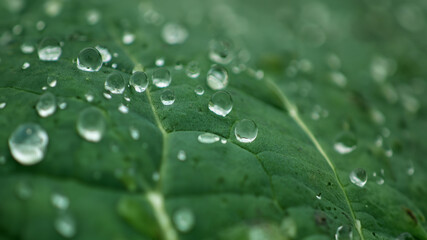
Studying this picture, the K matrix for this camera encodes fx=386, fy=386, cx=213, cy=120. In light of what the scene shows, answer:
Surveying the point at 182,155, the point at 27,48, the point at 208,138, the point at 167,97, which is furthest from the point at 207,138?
the point at 27,48

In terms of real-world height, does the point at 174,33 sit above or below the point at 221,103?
below

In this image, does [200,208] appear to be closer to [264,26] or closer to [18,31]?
[18,31]

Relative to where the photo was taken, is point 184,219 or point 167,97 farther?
point 167,97

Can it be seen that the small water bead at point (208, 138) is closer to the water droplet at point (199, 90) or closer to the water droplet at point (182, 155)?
the water droplet at point (182, 155)

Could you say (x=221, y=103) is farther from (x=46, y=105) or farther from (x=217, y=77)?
(x=46, y=105)

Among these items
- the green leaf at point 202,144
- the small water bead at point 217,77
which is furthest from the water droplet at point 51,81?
the small water bead at point 217,77

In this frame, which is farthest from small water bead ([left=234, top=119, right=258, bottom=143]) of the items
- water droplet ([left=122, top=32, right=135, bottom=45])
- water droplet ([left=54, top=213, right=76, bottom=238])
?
water droplet ([left=122, top=32, right=135, bottom=45])

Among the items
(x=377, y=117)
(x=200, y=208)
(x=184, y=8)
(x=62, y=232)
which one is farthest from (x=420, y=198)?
(x=184, y=8)
